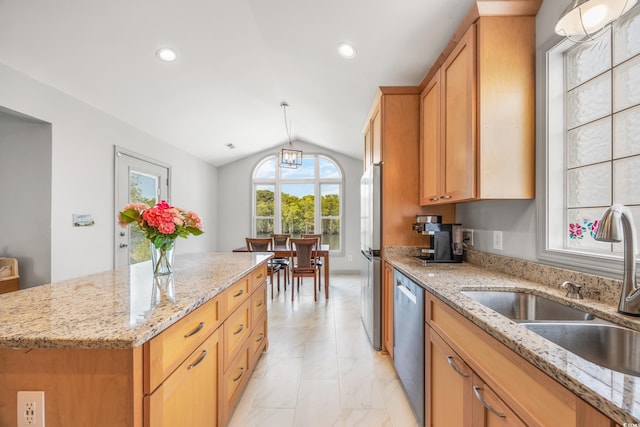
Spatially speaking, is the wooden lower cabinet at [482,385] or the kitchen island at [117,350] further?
the kitchen island at [117,350]

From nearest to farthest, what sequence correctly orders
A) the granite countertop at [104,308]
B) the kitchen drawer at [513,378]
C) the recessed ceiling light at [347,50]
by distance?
the kitchen drawer at [513,378] < the granite countertop at [104,308] < the recessed ceiling light at [347,50]

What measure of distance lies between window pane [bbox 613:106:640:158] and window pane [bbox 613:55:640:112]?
0.04m

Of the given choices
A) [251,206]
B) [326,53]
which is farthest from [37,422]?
[251,206]

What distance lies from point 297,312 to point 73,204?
2617 millimetres

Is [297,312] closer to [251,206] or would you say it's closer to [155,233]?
[155,233]

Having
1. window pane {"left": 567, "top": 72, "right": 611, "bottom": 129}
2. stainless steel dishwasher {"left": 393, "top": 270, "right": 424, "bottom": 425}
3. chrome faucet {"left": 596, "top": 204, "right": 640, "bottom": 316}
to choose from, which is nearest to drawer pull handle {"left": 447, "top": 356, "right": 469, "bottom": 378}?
stainless steel dishwasher {"left": 393, "top": 270, "right": 424, "bottom": 425}

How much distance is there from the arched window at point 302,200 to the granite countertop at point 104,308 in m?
4.30

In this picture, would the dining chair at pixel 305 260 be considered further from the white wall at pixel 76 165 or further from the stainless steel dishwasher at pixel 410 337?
the white wall at pixel 76 165

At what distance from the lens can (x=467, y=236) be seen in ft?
7.04

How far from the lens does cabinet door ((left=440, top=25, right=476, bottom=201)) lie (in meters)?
1.51

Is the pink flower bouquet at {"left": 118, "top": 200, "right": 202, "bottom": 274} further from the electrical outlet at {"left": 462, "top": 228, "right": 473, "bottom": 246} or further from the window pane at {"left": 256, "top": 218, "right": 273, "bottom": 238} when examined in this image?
the window pane at {"left": 256, "top": 218, "right": 273, "bottom": 238}

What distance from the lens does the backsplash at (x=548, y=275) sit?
1.07 metres

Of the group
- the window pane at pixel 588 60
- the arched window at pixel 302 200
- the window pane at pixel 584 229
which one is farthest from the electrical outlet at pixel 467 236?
the arched window at pixel 302 200

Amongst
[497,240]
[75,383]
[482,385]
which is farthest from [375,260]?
[75,383]
